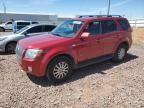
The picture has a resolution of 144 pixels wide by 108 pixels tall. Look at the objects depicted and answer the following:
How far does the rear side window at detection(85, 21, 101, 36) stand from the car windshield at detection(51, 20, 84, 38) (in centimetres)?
28

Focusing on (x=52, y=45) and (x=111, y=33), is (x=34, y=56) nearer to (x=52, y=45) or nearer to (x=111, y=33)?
(x=52, y=45)

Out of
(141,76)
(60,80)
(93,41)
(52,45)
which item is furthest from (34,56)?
(141,76)

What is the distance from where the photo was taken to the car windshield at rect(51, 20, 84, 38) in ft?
20.2

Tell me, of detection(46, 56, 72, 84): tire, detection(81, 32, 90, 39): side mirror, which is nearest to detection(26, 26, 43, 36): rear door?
detection(81, 32, 90, 39): side mirror

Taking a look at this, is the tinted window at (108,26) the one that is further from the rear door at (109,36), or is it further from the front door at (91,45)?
the front door at (91,45)

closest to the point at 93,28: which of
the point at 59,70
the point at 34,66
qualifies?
the point at 59,70

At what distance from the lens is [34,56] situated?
520 cm

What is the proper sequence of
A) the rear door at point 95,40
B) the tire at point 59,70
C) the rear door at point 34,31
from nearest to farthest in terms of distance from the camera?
the tire at point 59,70 → the rear door at point 95,40 → the rear door at point 34,31

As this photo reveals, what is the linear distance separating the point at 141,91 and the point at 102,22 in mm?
2867

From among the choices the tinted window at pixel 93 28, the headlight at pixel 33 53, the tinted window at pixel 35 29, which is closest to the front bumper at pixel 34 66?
the headlight at pixel 33 53

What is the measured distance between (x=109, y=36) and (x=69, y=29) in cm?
154

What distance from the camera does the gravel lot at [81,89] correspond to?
175 inches

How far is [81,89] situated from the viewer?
5211 millimetres

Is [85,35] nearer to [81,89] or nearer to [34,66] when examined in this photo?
[81,89]
